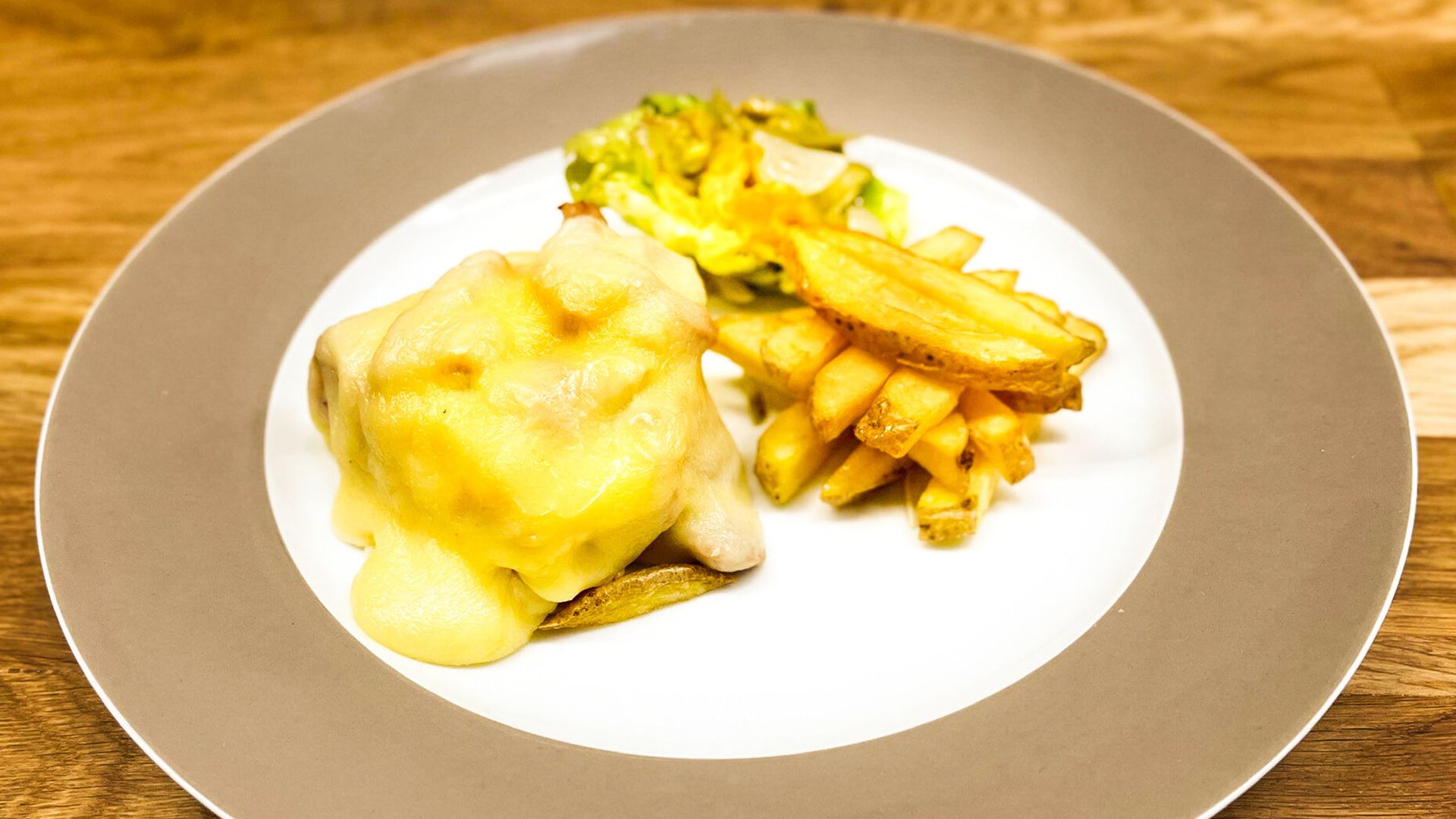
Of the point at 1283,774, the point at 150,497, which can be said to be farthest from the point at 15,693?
the point at 1283,774

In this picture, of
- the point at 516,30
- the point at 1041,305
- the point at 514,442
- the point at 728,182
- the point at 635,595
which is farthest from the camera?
the point at 516,30

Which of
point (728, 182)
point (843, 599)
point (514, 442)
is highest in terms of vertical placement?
point (728, 182)

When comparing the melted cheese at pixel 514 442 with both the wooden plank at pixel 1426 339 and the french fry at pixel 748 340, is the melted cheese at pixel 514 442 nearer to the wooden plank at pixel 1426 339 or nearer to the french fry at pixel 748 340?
the french fry at pixel 748 340

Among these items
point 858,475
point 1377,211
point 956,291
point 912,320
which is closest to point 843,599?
point 858,475

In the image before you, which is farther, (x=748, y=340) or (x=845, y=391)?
(x=748, y=340)

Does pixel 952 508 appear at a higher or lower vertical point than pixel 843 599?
higher

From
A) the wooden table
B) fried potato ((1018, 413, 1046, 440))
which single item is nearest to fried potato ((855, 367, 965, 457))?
fried potato ((1018, 413, 1046, 440))

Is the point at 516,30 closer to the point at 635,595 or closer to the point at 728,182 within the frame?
the point at 728,182

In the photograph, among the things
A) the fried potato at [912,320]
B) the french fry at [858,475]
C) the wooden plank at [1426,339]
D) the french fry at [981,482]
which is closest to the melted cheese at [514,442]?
the french fry at [858,475]
